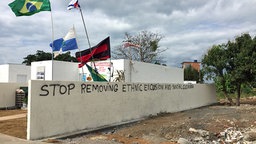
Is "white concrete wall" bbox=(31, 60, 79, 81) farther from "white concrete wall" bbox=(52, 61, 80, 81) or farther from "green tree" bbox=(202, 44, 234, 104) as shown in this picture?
"green tree" bbox=(202, 44, 234, 104)

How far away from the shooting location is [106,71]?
71.2 ft

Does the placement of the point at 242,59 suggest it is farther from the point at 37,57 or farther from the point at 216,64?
the point at 37,57

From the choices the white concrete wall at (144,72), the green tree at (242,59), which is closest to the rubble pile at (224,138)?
Result: the white concrete wall at (144,72)

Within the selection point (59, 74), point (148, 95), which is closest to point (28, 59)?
point (59, 74)

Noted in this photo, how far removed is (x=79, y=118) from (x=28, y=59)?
46.6 m

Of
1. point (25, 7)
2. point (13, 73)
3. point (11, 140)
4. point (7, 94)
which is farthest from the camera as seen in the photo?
point (13, 73)

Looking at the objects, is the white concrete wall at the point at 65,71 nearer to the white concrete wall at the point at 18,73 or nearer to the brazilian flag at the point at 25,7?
the brazilian flag at the point at 25,7

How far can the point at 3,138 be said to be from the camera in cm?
925

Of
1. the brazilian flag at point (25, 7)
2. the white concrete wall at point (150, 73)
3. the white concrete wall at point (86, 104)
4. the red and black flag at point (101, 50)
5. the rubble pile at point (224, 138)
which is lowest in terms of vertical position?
the rubble pile at point (224, 138)

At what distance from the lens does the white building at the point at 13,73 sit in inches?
1193

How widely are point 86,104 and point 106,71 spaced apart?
34.7 ft

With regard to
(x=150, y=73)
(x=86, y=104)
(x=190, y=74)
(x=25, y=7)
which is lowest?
(x=86, y=104)

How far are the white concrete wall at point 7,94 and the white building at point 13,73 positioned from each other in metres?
10.4

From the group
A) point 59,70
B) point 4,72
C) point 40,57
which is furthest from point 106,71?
point 40,57
